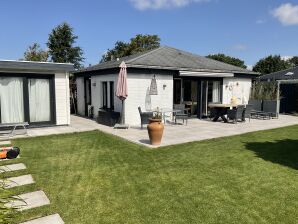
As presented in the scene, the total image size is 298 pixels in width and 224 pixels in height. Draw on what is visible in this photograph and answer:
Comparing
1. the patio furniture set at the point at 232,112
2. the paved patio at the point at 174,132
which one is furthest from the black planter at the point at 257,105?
the paved patio at the point at 174,132

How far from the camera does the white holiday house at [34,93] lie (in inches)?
505

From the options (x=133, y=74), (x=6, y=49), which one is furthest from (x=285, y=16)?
(x=6, y=49)

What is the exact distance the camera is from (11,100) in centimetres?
1302

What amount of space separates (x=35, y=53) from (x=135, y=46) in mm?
15476

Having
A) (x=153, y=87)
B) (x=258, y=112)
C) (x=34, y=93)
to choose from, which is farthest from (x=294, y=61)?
(x=34, y=93)

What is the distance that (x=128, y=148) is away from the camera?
9.65 m

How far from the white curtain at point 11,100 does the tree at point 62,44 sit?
23.4m

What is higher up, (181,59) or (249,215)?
(181,59)

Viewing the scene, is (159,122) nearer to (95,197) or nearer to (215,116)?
(95,197)

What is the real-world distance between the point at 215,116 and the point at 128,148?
28.4 feet

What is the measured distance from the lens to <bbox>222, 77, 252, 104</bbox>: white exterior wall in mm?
18906

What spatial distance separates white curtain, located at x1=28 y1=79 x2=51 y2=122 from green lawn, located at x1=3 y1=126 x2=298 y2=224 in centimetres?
369

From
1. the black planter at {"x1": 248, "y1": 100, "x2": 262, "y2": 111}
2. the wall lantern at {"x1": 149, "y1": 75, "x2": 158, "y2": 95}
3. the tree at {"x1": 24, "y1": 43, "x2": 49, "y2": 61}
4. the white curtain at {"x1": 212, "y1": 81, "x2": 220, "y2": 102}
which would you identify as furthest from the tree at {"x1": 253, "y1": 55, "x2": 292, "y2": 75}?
the wall lantern at {"x1": 149, "y1": 75, "x2": 158, "y2": 95}

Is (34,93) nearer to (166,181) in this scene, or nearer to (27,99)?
(27,99)
